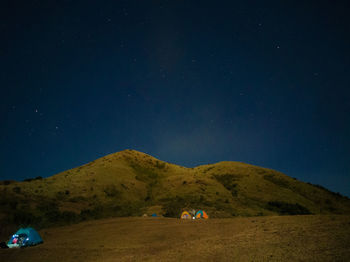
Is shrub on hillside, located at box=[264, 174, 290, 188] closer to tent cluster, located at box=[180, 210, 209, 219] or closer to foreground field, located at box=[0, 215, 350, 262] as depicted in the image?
tent cluster, located at box=[180, 210, 209, 219]

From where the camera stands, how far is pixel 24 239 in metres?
13.6

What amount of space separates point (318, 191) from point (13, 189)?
61.3 meters

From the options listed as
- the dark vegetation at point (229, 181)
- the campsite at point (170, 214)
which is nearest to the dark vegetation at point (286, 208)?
the campsite at point (170, 214)

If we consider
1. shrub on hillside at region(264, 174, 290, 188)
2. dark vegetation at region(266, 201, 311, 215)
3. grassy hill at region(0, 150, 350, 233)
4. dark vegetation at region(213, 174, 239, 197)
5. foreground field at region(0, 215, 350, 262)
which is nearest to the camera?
foreground field at region(0, 215, 350, 262)

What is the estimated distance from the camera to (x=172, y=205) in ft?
121

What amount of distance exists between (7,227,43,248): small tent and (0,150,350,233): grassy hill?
11.7m

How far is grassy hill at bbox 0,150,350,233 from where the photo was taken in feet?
101

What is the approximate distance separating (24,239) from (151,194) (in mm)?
33249

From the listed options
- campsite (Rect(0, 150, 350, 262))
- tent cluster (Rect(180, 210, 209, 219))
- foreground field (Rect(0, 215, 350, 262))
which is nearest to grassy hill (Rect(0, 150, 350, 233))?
campsite (Rect(0, 150, 350, 262))

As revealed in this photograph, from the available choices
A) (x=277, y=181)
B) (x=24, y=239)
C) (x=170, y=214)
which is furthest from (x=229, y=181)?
(x=24, y=239)

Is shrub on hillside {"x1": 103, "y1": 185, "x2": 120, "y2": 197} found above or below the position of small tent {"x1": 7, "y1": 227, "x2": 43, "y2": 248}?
above

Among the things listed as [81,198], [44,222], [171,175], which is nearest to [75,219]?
[44,222]

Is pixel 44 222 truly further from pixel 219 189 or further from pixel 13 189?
pixel 219 189

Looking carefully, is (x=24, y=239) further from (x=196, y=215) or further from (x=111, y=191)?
(x=111, y=191)
